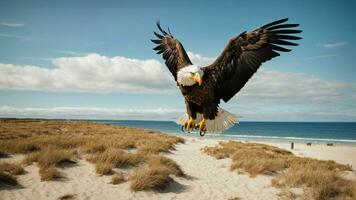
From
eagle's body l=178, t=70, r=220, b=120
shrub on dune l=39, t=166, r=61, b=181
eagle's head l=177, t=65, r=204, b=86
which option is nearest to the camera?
eagle's head l=177, t=65, r=204, b=86

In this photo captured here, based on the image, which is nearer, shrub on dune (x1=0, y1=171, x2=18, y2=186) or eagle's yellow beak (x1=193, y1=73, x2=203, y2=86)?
eagle's yellow beak (x1=193, y1=73, x2=203, y2=86)

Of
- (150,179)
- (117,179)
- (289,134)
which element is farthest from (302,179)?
(289,134)

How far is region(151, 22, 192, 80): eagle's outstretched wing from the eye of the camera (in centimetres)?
485

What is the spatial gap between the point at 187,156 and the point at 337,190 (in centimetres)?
966

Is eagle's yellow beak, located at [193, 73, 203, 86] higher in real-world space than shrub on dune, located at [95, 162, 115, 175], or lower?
higher

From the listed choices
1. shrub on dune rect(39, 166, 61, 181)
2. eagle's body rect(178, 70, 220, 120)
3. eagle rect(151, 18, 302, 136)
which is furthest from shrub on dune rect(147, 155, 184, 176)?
eagle's body rect(178, 70, 220, 120)

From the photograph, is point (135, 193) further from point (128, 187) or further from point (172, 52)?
point (172, 52)

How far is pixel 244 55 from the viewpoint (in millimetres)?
4637

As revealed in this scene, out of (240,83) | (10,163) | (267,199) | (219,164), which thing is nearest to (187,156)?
(219,164)

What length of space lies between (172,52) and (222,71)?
1271mm

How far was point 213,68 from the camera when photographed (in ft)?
13.7

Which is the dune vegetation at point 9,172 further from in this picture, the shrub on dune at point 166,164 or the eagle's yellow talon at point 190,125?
the eagle's yellow talon at point 190,125

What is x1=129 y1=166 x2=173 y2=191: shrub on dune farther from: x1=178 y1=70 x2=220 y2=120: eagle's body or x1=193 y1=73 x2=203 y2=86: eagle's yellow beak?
x1=193 y1=73 x2=203 y2=86: eagle's yellow beak

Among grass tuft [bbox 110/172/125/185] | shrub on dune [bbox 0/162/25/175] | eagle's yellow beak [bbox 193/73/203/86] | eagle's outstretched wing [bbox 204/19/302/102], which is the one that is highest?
eagle's outstretched wing [bbox 204/19/302/102]
